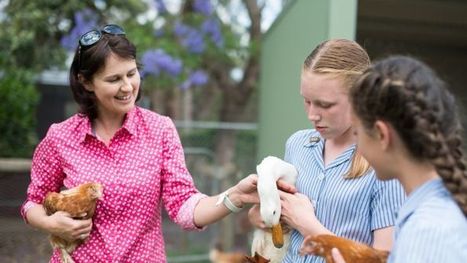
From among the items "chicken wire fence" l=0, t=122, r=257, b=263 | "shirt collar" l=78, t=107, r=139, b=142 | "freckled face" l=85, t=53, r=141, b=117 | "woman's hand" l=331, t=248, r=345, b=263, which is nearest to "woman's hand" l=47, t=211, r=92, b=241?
"shirt collar" l=78, t=107, r=139, b=142

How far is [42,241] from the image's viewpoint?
3479mm

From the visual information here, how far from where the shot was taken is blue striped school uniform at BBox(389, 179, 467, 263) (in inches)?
47.1

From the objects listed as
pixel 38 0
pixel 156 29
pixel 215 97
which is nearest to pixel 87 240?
pixel 38 0

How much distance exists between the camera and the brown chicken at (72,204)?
1.90 metres

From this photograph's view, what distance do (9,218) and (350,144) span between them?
2.42 m

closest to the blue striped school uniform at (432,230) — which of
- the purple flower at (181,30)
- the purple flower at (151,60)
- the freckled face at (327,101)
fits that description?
the freckled face at (327,101)

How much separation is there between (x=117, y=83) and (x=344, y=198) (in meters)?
0.86

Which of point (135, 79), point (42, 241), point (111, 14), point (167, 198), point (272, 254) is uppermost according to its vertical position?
point (111, 14)

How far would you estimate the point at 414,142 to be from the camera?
1292 mm

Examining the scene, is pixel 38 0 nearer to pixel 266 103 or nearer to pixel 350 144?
pixel 266 103

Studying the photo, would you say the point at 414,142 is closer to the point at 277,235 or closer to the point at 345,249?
the point at 345,249

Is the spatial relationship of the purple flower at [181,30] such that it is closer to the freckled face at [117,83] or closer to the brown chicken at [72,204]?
the freckled face at [117,83]

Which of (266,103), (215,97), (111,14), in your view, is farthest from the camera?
(215,97)

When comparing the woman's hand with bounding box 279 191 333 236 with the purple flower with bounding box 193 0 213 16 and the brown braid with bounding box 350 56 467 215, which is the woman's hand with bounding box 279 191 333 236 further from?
the purple flower with bounding box 193 0 213 16
